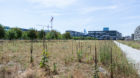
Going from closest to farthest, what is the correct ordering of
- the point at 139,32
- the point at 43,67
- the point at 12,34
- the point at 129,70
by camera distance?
1. the point at 129,70
2. the point at 43,67
3. the point at 12,34
4. the point at 139,32

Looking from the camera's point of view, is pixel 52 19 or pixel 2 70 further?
pixel 52 19

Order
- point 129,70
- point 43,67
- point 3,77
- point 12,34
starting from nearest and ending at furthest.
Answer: point 3,77
point 129,70
point 43,67
point 12,34

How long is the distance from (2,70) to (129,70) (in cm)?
393

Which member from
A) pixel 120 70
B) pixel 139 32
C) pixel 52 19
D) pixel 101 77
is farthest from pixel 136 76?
pixel 139 32

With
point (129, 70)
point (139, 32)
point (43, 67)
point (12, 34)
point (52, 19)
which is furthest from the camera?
point (139, 32)

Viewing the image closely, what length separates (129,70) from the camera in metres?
3.08

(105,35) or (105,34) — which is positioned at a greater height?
(105,34)

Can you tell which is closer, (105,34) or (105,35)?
(105,35)

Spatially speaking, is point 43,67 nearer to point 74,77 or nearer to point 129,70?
point 74,77

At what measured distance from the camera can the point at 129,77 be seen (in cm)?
280

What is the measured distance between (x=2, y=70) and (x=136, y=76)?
4.03 m

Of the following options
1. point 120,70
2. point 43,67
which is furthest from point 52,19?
Answer: point 120,70

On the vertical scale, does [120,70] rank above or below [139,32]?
below

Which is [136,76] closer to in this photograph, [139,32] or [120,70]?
[120,70]
